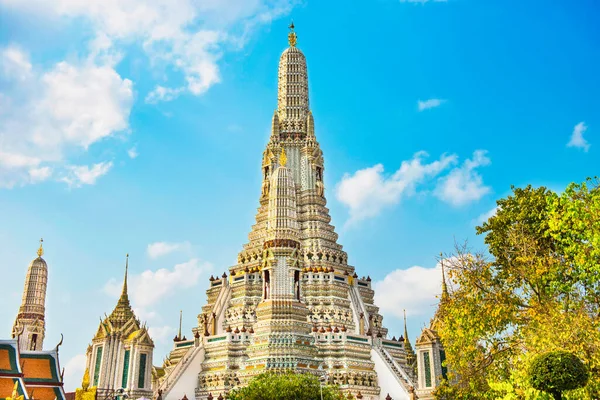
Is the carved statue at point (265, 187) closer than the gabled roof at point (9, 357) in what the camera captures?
No

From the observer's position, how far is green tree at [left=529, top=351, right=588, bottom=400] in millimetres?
16594

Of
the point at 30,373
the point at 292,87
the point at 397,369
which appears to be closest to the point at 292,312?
the point at 397,369

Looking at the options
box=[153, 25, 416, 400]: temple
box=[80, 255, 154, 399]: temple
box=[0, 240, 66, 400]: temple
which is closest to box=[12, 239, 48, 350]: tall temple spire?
box=[80, 255, 154, 399]: temple

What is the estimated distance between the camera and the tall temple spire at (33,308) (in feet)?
157

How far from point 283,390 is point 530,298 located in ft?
34.7

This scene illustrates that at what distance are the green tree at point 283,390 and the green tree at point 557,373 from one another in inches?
466

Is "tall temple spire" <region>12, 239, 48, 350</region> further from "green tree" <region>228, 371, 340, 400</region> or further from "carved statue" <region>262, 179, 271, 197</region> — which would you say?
"green tree" <region>228, 371, 340, 400</region>

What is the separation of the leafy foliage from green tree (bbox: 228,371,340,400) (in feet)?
18.5

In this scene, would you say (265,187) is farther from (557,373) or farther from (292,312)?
(557,373)

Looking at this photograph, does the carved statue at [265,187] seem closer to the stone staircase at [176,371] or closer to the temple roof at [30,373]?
the stone staircase at [176,371]

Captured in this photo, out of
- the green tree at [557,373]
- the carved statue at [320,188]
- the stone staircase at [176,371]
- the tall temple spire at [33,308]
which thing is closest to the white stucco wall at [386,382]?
the stone staircase at [176,371]

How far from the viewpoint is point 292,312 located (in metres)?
35.7

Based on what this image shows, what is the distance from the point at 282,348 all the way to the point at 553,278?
16.2 meters

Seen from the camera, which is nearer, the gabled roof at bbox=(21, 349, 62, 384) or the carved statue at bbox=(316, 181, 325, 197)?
the gabled roof at bbox=(21, 349, 62, 384)
